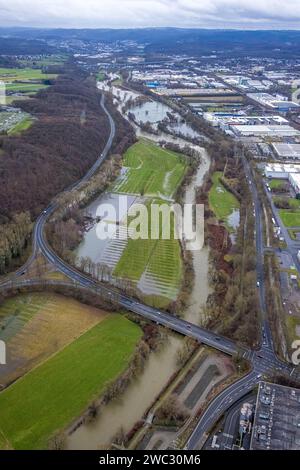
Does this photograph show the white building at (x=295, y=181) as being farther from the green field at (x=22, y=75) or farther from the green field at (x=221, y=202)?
the green field at (x=22, y=75)

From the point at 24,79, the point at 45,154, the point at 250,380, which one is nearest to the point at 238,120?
the point at 45,154

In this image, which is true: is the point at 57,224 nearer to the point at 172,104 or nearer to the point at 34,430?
the point at 34,430

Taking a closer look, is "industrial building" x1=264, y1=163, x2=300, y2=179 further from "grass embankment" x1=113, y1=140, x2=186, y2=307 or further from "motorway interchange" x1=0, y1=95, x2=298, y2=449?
"motorway interchange" x1=0, y1=95, x2=298, y2=449

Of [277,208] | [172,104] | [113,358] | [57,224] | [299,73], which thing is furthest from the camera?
[299,73]

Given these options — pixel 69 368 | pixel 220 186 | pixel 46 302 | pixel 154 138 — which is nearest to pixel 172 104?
pixel 154 138

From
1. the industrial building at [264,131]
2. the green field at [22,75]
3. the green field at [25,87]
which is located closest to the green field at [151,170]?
the industrial building at [264,131]
